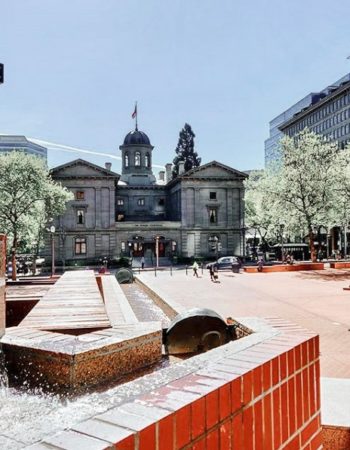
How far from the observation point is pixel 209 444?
2.06 metres

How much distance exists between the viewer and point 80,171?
58.2 m

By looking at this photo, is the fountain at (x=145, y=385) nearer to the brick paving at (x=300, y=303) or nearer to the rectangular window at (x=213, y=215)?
the brick paving at (x=300, y=303)

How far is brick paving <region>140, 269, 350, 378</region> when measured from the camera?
1042 cm

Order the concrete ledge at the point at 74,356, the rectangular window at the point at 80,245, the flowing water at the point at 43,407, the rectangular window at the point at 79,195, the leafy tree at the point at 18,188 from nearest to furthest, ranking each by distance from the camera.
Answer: the flowing water at the point at 43,407, the concrete ledge at the point at 74,356, the leafy tree at the point at 18,188, the rectangular window at the point at 79,195, the rectangular window at the point at 80,245

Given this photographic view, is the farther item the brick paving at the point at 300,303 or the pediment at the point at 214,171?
the pediment at the point at 214,171

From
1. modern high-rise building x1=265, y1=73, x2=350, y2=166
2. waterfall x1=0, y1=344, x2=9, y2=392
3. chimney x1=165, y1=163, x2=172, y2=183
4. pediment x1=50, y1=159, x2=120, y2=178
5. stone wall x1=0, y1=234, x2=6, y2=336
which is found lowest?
waterfall x1=0, y1=344, x2=9, y2=392

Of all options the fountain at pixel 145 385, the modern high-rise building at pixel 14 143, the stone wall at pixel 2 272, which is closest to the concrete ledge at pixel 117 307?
the fountain at pixel 145 385

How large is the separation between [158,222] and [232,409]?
58243 millimetres

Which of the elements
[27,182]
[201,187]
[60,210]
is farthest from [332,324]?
[201,187]

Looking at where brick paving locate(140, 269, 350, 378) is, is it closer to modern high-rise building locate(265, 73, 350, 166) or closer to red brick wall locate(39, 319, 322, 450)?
red brick wall locate(39, 319, 322, 450)

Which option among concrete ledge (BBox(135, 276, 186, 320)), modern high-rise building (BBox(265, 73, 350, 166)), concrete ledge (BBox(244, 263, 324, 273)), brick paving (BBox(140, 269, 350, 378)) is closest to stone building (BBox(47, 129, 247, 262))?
modern high-rise building (BBox(265, 73, 350, 166))

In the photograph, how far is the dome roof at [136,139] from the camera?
2692 inches

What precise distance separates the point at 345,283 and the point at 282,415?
2491 cm

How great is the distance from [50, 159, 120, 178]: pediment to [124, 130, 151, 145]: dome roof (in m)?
11.8
